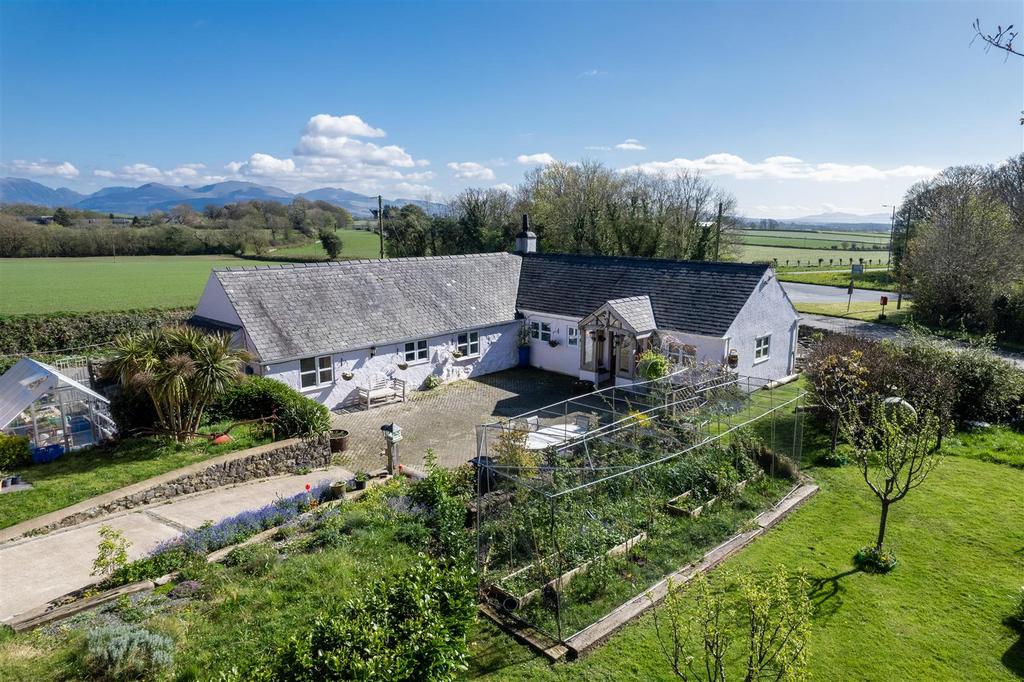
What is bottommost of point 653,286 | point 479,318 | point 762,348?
point 762,348

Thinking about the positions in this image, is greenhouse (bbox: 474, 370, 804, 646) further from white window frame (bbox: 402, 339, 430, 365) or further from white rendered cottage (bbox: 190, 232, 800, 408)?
white window frame (bbox: 402, 339, 430, 365)

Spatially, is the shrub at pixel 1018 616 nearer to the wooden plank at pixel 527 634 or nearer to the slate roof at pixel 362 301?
the wooden plank at pixel 527 634

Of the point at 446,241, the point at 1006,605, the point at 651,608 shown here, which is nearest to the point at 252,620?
the point at 651,608

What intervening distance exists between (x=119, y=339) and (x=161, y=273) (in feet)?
135

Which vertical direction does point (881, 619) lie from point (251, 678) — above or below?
below

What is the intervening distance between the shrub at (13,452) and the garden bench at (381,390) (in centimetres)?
958

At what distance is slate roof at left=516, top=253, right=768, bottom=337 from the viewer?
21875 mm

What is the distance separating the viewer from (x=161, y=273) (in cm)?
5131

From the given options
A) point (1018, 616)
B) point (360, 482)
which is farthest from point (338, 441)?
point (1018, 616)

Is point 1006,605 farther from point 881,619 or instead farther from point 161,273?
point 161,273

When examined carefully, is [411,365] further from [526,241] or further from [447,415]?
[526,241]

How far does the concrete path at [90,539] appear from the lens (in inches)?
381

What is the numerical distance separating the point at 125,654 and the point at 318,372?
44.4 feet

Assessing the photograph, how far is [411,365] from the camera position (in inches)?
904
